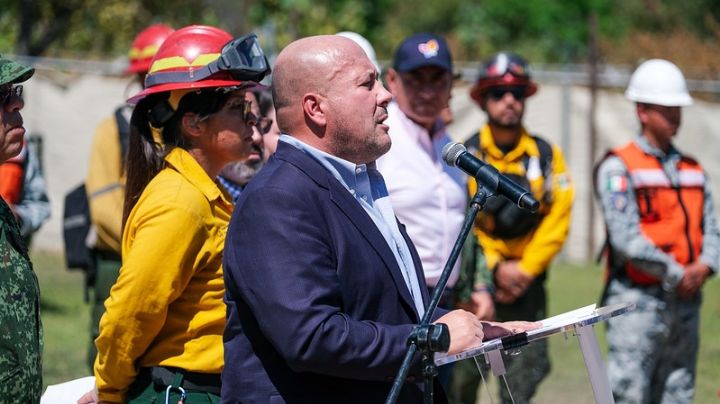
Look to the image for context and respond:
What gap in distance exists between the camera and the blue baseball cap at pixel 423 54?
249 inches

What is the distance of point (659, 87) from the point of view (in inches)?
266

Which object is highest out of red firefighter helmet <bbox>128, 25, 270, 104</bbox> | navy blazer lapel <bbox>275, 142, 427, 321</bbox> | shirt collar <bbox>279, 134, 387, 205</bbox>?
red firefighter helmet <bbox>128, 25, 270, 104</bbox>

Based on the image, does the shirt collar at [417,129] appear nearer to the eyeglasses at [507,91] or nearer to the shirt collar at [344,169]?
the eyeglasses at [507,91]

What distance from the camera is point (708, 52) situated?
68.4ft

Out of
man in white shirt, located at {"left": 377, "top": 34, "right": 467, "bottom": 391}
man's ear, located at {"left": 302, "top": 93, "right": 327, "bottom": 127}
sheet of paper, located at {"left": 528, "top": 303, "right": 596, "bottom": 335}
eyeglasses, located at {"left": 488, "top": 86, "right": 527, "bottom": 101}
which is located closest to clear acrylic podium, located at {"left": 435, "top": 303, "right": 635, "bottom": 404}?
sheet of paper, located at {"left": 528, "top": 303, "right": 596, "bottom": 335}

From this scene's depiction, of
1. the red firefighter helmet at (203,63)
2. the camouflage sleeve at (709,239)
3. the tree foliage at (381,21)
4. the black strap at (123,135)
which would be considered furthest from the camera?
the tree foliage at (381,21)

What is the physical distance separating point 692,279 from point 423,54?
195cm

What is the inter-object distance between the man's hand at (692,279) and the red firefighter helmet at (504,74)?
1.59m

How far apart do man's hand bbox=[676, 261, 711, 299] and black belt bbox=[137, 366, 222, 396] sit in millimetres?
3435

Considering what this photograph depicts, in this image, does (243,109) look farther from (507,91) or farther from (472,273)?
(507,91)

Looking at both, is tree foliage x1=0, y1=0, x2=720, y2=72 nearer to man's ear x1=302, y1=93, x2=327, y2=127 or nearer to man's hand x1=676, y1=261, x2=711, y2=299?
man's hand x1=676, y1=261, x2=711, y2=299

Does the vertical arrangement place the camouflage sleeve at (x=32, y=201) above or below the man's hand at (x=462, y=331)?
above

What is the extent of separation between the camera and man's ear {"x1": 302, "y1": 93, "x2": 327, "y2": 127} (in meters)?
3.38

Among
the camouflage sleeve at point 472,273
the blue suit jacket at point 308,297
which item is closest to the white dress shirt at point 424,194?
the camouflage sleeve at point 472,273
